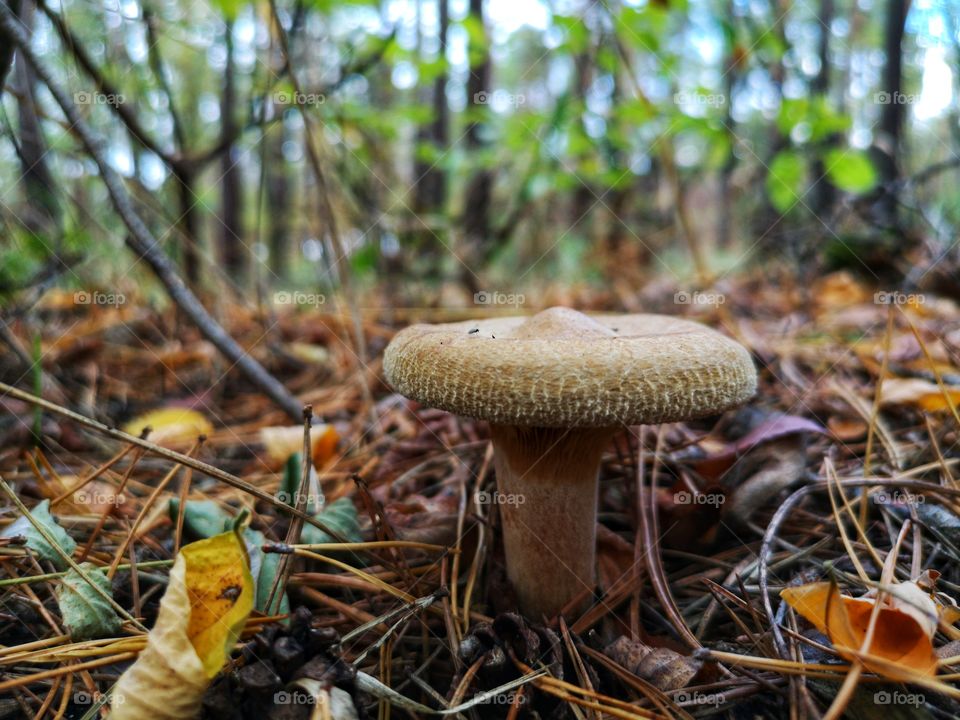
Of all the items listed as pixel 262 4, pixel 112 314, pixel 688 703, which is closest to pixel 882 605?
pixel 688 703

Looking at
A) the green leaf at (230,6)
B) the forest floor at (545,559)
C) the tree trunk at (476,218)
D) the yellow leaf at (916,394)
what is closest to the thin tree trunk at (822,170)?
the tree trunk at (476,218)

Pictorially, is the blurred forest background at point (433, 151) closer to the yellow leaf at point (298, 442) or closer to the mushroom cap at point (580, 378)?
the yellow leaf at point (298, 442)

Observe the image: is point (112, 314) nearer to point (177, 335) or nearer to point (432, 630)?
point (177, 335)

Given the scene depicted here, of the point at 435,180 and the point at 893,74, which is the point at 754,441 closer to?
the point at 893,74

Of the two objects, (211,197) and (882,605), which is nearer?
(882,605)

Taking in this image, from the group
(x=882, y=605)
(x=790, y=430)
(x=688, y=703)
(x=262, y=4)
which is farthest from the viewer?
(x=262, y=4)

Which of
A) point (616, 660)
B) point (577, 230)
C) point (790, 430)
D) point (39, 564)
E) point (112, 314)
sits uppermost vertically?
point (577, 230)

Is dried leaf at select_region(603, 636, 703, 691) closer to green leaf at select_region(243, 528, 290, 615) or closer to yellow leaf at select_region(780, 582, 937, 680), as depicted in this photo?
yellow leaf at select_region(780, 582, 937, 680)
